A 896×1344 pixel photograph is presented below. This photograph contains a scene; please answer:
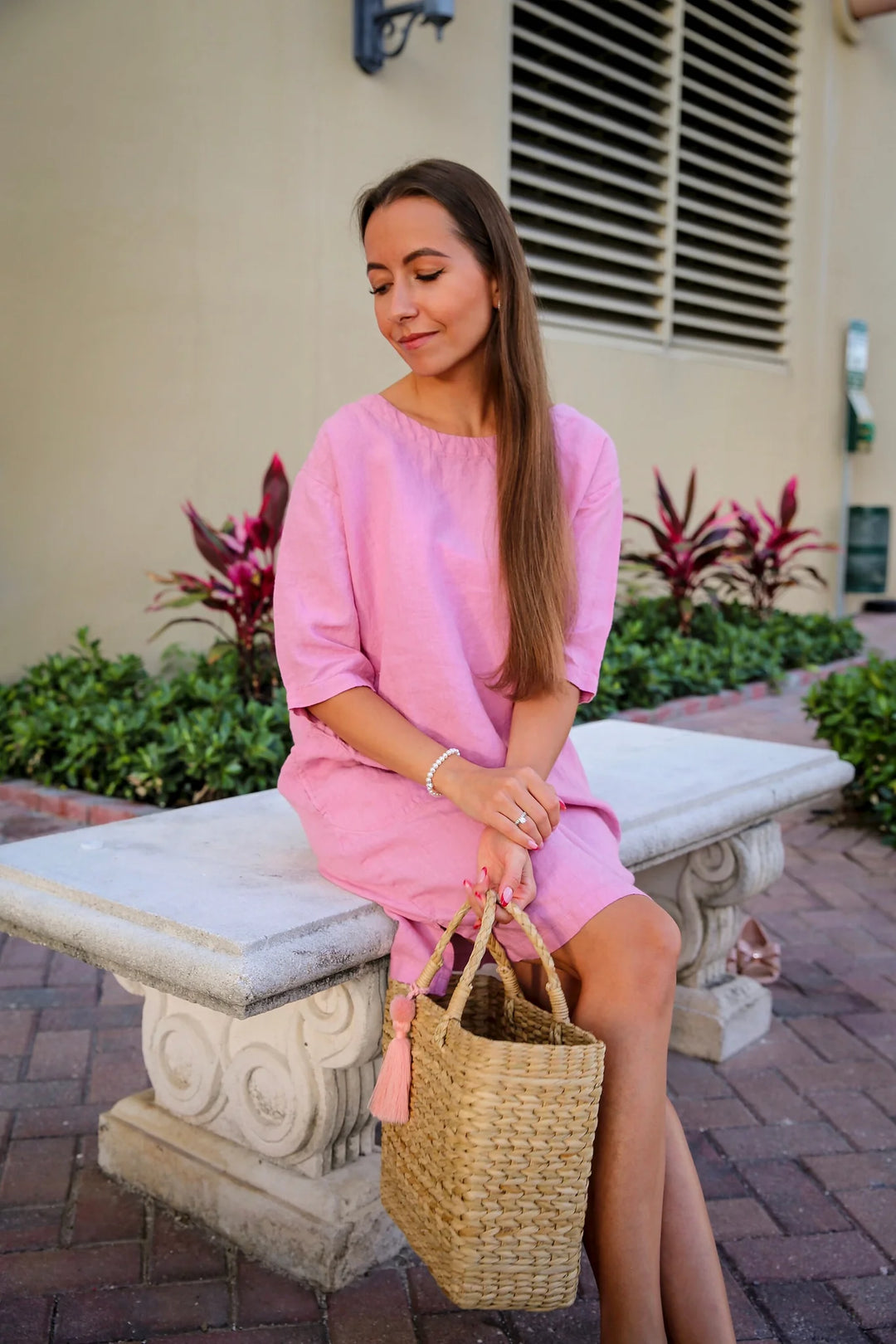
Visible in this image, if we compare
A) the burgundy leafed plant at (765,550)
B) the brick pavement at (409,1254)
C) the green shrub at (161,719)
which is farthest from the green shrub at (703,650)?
the brick pavement at (409,1254)

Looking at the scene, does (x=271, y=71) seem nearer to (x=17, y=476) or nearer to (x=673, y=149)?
(x=17, y=476)

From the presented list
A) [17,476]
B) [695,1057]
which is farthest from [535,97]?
[695,1057]

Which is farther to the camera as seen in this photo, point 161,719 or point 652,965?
point 161,719

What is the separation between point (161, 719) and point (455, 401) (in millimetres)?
2768

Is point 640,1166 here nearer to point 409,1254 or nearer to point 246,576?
point 409,1254

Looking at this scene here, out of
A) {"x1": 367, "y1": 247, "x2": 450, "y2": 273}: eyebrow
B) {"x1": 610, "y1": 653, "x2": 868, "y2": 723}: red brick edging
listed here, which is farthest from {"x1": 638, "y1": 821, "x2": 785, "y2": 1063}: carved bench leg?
{"x1": 610, "y1": 653, "x2": 868, "y2": 723}: red brick edging

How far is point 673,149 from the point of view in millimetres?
7762

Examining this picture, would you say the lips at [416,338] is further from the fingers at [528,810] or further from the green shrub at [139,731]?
the green shrub at [139,731]

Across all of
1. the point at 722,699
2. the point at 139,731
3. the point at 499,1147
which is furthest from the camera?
the point at 722,699

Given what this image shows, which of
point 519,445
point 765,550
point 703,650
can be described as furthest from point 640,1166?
point 765,550

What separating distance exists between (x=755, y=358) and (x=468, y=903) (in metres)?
7.90

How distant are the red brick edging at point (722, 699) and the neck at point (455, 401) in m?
3.39

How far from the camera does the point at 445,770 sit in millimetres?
1807

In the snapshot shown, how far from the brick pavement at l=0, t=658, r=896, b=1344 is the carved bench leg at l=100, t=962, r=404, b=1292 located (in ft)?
0.19
